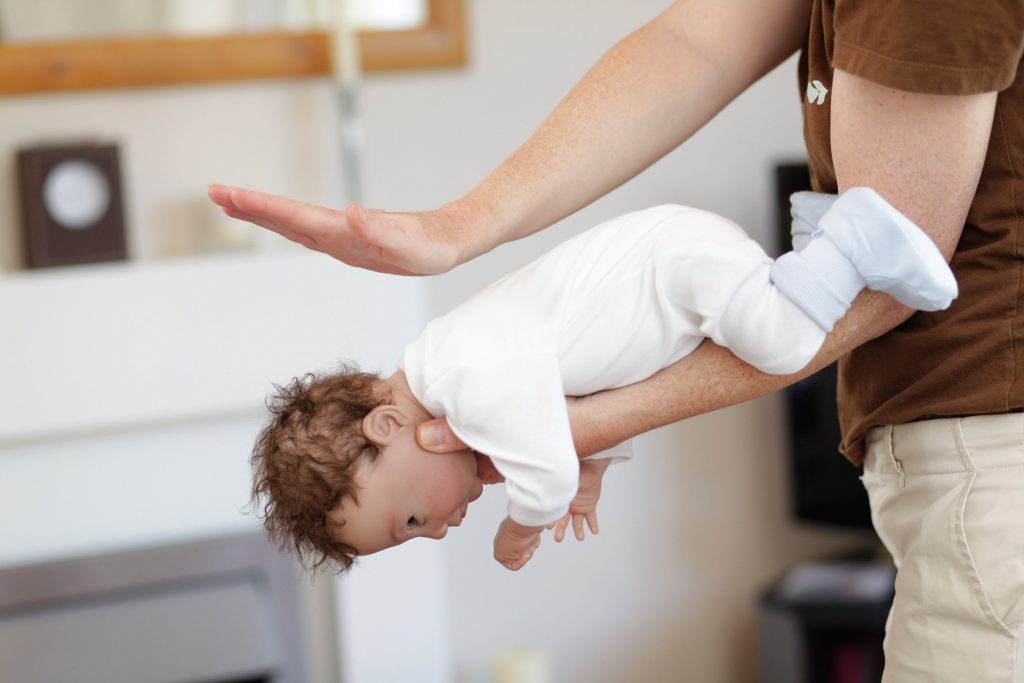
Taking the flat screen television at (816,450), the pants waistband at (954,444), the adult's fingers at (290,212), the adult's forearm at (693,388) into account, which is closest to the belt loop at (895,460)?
the pants waistband at (954,444)

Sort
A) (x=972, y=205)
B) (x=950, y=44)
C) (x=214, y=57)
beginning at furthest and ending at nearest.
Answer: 1. (x=214, y=57)
2. (x=972, y=205)
3. (x=950, y=44)

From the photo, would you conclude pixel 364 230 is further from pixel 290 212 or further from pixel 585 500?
pixel 585 500

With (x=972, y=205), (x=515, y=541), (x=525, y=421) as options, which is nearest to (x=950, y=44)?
(x=972, y=205)

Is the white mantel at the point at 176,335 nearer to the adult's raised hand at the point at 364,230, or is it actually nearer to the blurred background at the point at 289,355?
the blurred background at the point at 289,355

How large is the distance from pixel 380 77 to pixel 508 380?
69.0 inches

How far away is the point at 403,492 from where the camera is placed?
1112 mm

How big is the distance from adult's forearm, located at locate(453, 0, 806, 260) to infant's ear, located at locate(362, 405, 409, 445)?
0.21 metres

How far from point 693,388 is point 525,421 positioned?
0.48 ft

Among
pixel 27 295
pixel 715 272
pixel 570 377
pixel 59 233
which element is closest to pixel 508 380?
pixel 570 377

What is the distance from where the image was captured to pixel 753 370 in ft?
3.24

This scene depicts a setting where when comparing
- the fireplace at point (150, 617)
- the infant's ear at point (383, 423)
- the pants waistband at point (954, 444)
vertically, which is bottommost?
the fireplace at point (150, 617)

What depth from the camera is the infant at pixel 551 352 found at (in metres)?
0.93

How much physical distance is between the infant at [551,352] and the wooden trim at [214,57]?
1500 millimetres

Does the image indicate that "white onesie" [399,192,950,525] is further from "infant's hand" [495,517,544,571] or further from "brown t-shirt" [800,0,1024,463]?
"brown t-shirt" [800,0,1024,463]
